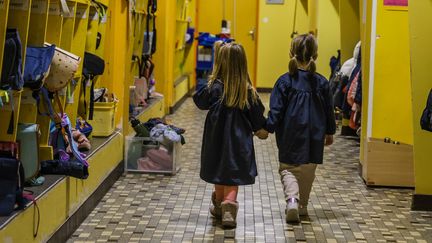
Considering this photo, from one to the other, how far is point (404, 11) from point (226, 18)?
802cm

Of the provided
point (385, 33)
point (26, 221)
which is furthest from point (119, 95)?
point (26, 221)

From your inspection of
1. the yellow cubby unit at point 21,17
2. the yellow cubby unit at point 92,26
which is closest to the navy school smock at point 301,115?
the yellow cubby unit at point 92,26

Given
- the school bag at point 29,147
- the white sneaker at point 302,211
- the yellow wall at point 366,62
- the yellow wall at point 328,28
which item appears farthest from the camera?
the yellow wall at point 328,28

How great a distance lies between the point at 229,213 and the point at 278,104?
792 mm

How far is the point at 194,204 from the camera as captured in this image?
513 centimetres

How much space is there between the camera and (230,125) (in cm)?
448

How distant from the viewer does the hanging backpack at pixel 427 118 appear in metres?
4.56

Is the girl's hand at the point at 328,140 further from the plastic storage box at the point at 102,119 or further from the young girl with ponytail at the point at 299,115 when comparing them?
the plastic storage box at the point at 102,119

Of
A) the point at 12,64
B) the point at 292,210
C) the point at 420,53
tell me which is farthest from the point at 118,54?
the point at 12,64

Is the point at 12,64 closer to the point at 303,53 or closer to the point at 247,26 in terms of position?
the point at 303,53

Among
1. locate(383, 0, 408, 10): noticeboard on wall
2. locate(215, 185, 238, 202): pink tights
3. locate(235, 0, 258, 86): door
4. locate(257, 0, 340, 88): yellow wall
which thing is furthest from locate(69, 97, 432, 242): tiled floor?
A: locate(235, 0, 258, 86): door

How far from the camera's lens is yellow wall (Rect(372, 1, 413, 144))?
5824 millimetres

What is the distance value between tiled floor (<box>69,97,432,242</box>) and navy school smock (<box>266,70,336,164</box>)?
480 mm

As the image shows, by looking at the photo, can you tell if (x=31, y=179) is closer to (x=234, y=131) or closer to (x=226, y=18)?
(x=234, y=131)
